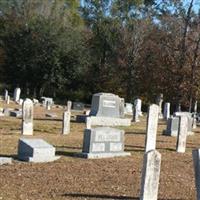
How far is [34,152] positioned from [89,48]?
50.6 m

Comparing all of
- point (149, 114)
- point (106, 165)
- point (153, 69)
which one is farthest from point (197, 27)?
point (106, 165)

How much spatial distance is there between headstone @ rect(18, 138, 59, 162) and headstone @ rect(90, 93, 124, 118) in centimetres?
1527

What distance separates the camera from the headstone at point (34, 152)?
537 inches

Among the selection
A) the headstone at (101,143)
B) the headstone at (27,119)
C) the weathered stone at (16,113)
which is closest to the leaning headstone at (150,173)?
the headstone at (101,143)

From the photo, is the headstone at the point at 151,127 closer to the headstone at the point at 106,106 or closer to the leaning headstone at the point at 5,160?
the leaning headstone at the point at 5,160

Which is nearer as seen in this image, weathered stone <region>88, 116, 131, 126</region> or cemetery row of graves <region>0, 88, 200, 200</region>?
cemetery row of graves <region>0, 88, 200, 200</region>

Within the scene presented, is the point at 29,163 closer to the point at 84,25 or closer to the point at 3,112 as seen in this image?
the point at 3,112

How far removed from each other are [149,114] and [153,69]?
119 ft

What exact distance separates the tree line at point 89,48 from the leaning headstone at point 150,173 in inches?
1574

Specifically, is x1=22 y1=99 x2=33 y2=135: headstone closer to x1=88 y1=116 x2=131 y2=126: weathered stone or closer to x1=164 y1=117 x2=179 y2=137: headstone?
x1=164 y1=117 x2=179 y2=137: headstone

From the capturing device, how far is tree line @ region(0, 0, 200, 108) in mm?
55031

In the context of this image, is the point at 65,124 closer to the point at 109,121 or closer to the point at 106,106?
the point at 109,121

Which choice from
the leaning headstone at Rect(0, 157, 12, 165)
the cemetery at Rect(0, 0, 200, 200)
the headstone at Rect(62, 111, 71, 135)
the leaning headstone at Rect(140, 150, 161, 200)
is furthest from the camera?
the headstone at Rect(62, 111, 71, 135)

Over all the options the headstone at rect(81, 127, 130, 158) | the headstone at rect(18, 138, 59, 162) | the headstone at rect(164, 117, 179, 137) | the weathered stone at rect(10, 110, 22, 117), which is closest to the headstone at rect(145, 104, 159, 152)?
the headstone at rect(81, 127, 130, 158)
